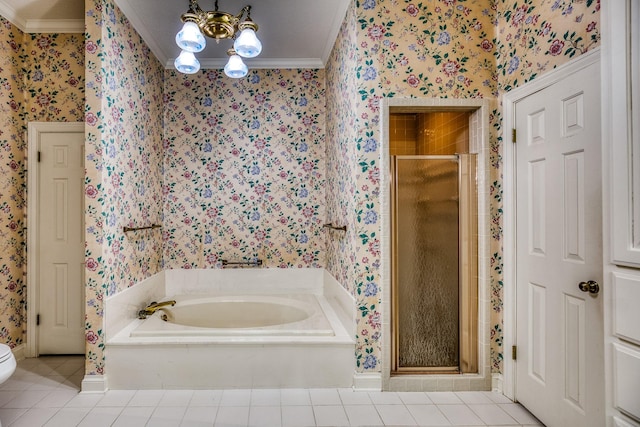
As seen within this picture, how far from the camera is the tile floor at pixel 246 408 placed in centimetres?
206

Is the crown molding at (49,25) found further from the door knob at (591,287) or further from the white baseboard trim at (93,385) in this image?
the door knob at (591,287)

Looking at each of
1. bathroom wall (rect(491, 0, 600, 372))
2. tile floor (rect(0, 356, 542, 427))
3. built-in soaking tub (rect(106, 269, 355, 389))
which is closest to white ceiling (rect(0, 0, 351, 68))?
bathroom wall (rect(491, 0, 600, 372))

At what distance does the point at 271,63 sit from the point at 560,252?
2781 mm

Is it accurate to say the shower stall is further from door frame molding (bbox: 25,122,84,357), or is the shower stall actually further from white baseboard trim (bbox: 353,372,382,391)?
door frame molding (bbox: 25,122,84,357)

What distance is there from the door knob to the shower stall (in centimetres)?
78

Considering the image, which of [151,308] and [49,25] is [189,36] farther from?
[151,308]

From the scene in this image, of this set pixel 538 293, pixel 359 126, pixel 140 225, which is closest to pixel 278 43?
pixel 359 126

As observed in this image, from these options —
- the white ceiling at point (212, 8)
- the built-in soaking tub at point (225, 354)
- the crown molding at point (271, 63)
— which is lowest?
the built-in soaking tub at point (225, 354)

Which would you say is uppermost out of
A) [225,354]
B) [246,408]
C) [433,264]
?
[433,264]

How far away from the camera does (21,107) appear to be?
2.98m

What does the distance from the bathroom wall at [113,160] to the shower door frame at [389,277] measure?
1.72 metres

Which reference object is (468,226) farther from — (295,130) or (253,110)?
(253,110)

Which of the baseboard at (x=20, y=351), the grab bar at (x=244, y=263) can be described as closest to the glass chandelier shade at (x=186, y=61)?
the grab bar at (x=244, y=263)

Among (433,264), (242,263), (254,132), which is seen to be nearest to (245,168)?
(254,132)
